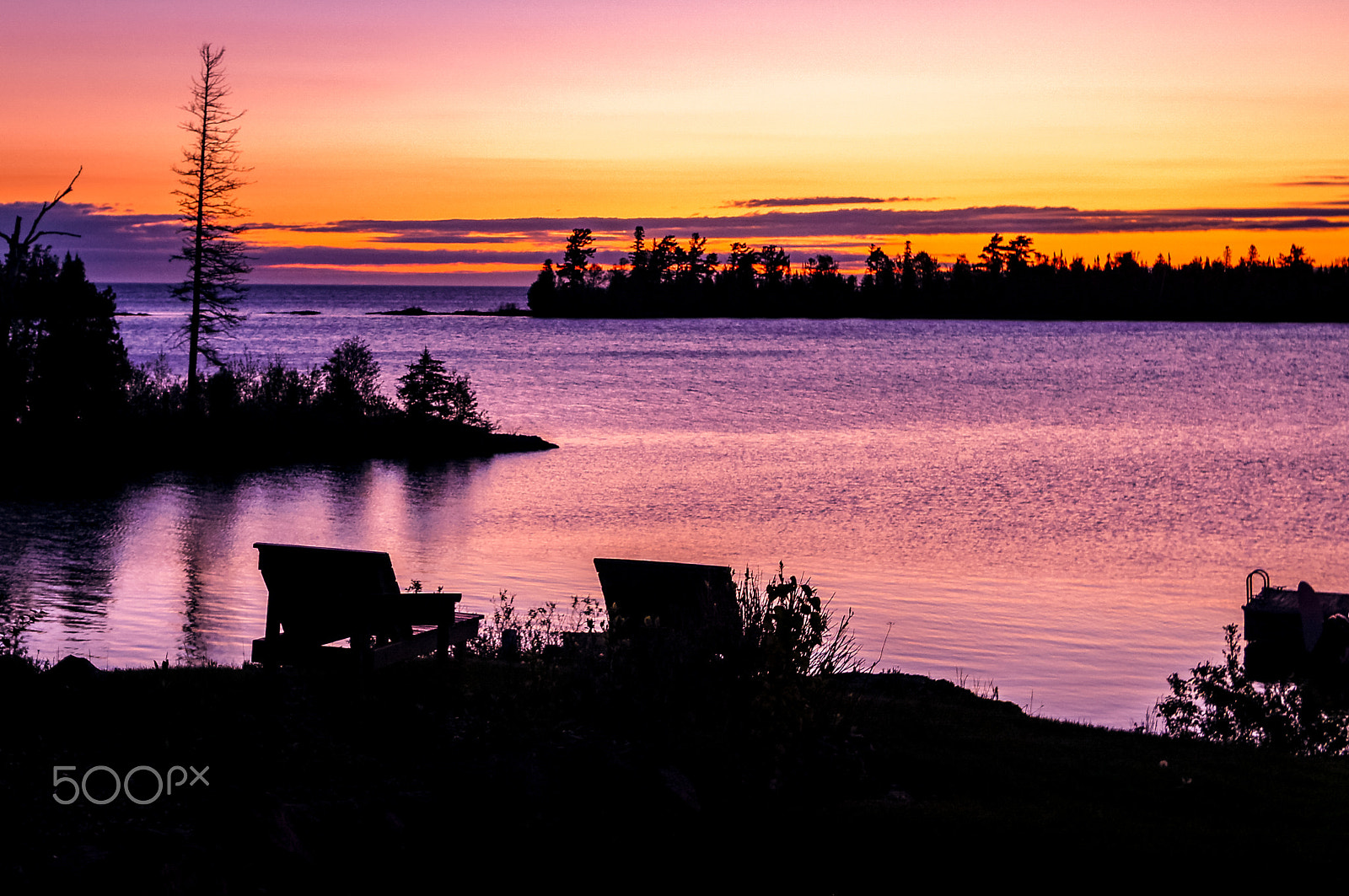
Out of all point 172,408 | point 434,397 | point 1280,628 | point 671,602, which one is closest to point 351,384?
point 434,397

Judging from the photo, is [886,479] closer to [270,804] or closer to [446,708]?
[446,708]

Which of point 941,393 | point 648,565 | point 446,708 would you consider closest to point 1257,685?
point 648,565

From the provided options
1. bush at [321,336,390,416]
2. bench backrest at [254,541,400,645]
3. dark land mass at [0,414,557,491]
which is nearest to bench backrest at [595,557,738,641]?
bench backrest at [254,541,400,645]

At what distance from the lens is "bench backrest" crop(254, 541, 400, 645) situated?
28.0ft

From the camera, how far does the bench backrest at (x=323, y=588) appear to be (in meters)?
8.54

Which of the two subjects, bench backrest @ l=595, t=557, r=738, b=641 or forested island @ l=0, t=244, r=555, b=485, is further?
forested island @ l=0, t=244, r=555, b=485

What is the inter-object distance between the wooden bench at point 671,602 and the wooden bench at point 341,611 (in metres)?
1.31

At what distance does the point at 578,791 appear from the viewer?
6805 millimetres

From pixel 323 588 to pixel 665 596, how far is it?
255cm

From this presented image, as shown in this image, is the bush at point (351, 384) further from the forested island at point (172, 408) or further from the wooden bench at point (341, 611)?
the wooden bench at point (341, 611)

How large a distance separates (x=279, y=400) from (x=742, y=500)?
18.4 m

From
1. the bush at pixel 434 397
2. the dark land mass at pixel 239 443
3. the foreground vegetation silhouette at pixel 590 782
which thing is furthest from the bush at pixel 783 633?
the bush at pixel 434 397

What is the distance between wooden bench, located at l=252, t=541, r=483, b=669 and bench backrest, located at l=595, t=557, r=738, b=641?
1296 mm

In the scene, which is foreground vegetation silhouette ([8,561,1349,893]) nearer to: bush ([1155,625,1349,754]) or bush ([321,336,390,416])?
bush ([1155,625,1349,754])
